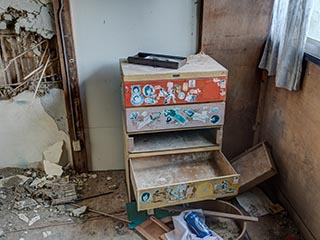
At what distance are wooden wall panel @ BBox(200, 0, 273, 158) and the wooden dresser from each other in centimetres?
21

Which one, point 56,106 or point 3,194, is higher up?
point 56,106

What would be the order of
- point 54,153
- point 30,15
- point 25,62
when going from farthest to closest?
point 54,153, point 25,62, point 30,15

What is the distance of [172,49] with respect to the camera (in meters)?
2.24

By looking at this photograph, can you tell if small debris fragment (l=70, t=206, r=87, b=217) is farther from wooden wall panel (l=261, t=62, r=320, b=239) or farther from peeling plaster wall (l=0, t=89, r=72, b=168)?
wooden wall panel (l=261, t=62, r=320, b=239)

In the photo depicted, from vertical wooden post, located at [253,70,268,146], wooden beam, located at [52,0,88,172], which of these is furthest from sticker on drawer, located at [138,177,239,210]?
wooden beam, located at [52,0,88,172]

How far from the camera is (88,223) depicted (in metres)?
2.05

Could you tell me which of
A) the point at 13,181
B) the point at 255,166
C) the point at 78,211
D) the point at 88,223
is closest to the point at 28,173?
the point at 13,181

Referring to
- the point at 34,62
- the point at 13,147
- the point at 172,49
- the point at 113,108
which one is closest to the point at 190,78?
the point at 172,49

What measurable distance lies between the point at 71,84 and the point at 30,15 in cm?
50

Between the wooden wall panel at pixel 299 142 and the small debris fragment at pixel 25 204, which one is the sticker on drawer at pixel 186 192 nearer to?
the wooden wall panel at pixel 299 142

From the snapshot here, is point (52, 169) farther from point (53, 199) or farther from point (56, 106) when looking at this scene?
point (56, 106)

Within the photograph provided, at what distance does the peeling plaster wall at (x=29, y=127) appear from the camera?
2.32 m

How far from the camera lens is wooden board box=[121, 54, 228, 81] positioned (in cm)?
176

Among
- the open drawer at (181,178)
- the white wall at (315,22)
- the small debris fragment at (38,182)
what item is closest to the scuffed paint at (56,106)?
the small debris fragment at (38,182)
